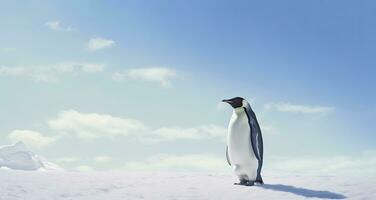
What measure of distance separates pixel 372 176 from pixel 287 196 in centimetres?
380

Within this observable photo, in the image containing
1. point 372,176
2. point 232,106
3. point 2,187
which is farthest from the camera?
point 372,176

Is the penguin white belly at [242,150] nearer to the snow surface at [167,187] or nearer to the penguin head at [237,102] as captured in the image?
the penguin head at [237,102]

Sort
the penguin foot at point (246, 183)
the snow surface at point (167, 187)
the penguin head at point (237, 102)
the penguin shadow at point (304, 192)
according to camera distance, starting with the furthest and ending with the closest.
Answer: the penguin head at point (237, 102) < the penguin foot at point (246, 183) < the penguin shadow at point (304, 192) < the snow surface at point (167, 187)

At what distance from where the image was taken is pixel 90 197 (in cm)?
994

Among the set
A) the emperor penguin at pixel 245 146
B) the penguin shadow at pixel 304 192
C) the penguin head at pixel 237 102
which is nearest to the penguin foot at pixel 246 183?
the emperor penguin at pixel 245 146

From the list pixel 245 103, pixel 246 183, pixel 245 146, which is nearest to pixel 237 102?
pixel 245 103

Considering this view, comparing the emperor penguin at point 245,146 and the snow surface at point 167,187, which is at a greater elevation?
the emperor penguin at point 245,146

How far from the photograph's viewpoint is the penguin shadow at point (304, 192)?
1032 centimetres

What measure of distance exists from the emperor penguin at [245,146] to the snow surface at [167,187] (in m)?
0.37

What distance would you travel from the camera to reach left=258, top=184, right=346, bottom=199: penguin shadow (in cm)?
1032

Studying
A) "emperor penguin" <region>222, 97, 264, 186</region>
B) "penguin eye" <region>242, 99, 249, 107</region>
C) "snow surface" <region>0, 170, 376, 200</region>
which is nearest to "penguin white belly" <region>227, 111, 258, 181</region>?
"emperor penguin" <region>222, 97, 264, 186</region>

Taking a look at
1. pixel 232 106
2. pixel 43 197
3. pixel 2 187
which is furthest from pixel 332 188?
pixel 2 187

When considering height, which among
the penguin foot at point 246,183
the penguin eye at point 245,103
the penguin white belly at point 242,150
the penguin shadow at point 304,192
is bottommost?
the penguin shadow at point 304,192

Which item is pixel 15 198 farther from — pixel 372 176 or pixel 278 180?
pixel 372 176
